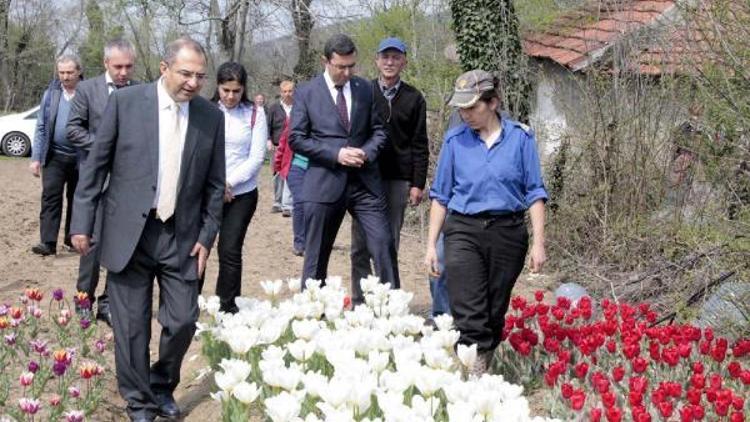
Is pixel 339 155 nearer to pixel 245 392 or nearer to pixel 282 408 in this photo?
pixel 245 392

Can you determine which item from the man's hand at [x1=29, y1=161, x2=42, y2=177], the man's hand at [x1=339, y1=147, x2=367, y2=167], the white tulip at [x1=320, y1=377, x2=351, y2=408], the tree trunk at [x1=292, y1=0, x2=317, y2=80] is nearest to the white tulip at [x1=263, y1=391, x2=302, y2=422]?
the white tulip at [x1=320, y1=377, x2=351, y2=408]

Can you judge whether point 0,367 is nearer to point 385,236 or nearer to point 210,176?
point 210,176

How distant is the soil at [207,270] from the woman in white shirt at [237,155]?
743mm

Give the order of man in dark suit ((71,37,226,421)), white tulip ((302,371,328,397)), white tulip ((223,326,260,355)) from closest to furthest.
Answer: white tulip ((302,371,328,397)) → white tulip ((223,326,260,355)) → man in dark suit ((71,37,226,421))

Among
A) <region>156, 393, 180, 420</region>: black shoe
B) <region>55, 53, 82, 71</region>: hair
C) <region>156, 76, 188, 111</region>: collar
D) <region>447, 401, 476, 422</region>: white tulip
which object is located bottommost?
<region>156, 393, 180, 420</region>: black shoe

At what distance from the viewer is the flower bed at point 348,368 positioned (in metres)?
3.51

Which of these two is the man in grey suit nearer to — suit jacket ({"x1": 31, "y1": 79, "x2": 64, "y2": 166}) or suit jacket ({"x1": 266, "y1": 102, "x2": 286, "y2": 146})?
suit jacket ({"x1": 31, "y1": 79, "x2": 64, "y2": 166})

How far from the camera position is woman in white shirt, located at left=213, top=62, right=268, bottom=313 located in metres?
6.42

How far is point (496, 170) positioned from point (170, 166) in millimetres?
1652

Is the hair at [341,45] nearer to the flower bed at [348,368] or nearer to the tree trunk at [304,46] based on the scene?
the flower bed at [348,368]

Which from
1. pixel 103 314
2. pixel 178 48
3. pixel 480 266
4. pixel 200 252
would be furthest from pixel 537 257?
pixel 103 314

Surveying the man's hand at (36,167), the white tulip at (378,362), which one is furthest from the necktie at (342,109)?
the man's hand at (36,167)

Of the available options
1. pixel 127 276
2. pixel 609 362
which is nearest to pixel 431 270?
pixel 609 362

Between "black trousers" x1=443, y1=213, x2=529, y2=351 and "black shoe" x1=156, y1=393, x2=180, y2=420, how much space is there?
1540mm
